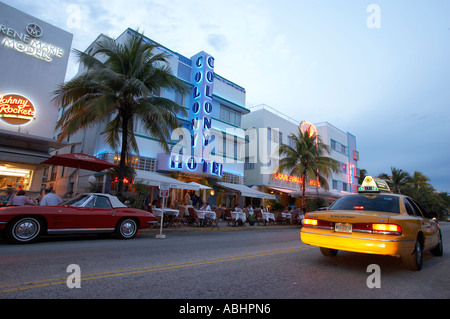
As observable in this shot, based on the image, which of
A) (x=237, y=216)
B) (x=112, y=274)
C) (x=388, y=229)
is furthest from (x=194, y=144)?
(x=388, y=229)

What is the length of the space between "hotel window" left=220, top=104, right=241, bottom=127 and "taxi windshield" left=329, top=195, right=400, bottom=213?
19355 mm

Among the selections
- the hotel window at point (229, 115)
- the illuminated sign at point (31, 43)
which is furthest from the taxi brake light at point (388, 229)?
the hotel window at point (229, 115)

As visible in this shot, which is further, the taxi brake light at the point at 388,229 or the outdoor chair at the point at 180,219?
the outdoor chair at the point at 180,219

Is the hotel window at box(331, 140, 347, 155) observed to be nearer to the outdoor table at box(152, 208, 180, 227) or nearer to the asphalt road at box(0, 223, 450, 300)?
the outdoor table at box(152, 208, 180, 227)

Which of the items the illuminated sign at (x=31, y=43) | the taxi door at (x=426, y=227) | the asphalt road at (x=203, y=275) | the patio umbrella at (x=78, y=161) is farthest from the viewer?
the illuminated sign at (x=31, y=43)

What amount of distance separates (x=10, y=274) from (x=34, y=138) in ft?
46.6

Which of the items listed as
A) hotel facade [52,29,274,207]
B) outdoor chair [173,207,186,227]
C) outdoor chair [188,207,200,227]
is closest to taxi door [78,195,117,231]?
outdoor chair [173,207,186,227]

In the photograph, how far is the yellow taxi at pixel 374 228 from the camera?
4.53 meters

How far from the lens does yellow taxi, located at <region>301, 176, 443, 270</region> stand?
453cm

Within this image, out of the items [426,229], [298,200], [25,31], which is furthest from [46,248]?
[298,200]

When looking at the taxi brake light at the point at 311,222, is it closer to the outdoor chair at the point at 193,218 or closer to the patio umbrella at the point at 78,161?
the outdoor chair at the point at 193,218
